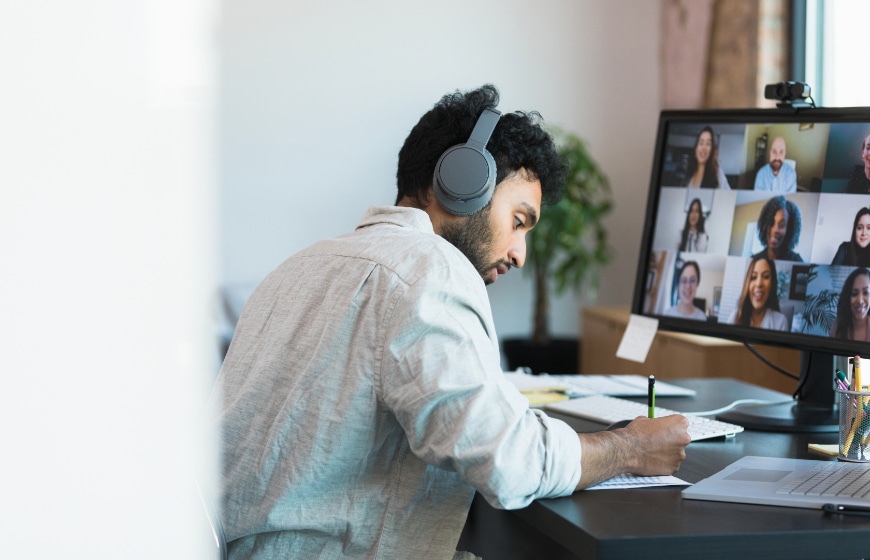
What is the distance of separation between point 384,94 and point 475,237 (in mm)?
→ 2837

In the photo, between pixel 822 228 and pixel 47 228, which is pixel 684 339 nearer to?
pixel 822 228

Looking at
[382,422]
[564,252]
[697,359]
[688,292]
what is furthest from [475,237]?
[564,252]

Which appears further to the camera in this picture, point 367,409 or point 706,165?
point 706,165

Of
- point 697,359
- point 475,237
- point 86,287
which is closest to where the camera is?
point 86,287

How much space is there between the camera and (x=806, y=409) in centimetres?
154

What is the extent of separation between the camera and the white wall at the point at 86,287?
534mm

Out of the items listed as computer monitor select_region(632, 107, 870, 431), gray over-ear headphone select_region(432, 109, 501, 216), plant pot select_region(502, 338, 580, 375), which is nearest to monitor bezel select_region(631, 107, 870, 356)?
computer monitor select_region(632, 107, 870, 431)

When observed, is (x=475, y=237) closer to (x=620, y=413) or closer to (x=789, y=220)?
(x=620, y=413)

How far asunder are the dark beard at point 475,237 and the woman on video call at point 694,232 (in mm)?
472

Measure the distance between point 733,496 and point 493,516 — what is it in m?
0.53

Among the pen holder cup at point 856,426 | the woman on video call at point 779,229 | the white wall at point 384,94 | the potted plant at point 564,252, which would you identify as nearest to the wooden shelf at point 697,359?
the potted plant at point 564,252

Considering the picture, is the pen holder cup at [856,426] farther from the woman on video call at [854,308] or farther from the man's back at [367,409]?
the man's back at [367,409]

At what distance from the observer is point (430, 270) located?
40.2 inches

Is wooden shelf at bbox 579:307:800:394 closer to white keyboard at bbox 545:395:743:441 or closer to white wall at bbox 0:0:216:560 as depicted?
white keyboard at bbox 545:395:743:441
